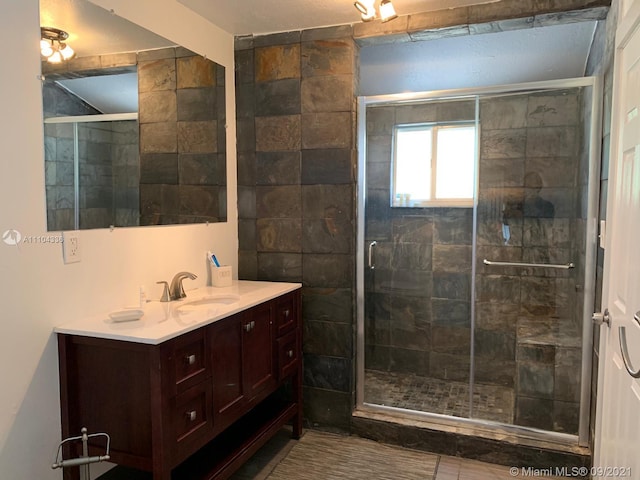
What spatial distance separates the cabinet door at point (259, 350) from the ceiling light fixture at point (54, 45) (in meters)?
1.34

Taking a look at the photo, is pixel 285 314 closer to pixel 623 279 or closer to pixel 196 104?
pixel 196 104

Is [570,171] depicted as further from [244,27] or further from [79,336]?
[79,336]

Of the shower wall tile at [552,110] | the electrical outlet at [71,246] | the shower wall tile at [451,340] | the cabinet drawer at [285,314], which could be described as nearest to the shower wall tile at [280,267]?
the cabinet drawer at [285,314]

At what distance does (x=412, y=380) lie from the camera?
3523 mm

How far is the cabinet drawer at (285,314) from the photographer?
2466mm

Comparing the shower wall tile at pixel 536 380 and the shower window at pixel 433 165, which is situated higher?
the shower window at pixel 433 165

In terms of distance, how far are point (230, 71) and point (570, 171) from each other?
2.23 metres

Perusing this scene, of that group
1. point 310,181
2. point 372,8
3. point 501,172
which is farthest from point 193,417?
point 501,172

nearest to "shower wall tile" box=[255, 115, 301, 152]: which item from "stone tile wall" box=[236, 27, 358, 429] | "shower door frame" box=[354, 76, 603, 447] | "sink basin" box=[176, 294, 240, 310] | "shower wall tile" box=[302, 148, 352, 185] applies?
"stone tile wall" box=[236, 27, 358, 429]

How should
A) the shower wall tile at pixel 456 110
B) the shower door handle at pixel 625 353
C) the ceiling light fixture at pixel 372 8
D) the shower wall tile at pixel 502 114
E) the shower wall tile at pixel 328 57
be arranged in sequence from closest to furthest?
the shower door handle at pixel 625 353 → the ceiling light fixture at pixel 372 8 → the shower wall tile at pixel 328 57 → the shower wall tile at pixel 502 114 → the shower wall tile at pixel 456 110

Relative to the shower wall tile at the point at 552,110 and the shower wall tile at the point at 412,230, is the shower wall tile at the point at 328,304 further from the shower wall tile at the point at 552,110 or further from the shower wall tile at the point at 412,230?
the shower wall tile at the point at 552,110

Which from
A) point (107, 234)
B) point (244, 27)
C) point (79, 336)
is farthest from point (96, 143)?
point (244, 27)

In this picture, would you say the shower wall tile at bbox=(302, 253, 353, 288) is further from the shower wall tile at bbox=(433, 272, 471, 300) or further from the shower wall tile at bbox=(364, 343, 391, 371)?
the shower wall tile at bbox=(433, 272, 471, 300)

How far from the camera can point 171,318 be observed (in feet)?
6.16
